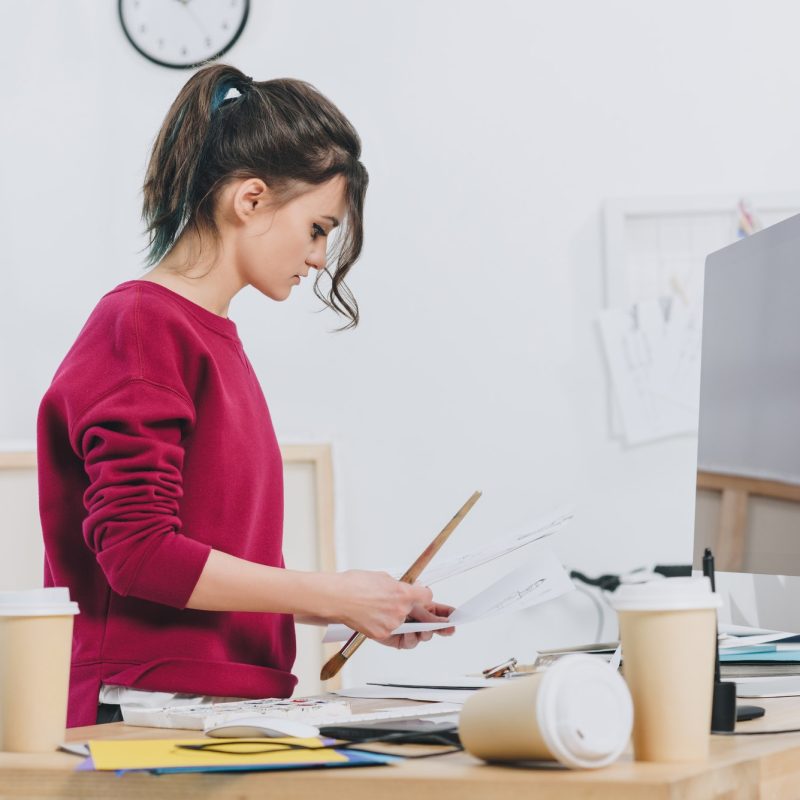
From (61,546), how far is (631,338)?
133cm

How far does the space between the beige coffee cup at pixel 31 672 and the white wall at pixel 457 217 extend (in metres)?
1.35

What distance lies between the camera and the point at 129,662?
1.01 m

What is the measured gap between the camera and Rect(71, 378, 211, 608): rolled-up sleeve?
90 cm

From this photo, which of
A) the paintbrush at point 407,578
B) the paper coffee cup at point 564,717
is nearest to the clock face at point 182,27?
the paintbrush at point 407,578

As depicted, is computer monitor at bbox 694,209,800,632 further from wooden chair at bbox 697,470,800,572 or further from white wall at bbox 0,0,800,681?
white wall at bbox 0,0,800,681

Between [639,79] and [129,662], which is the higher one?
[639,79]

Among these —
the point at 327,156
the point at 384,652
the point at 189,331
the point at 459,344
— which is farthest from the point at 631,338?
the point at 189,331

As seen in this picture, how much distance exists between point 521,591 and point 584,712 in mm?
393

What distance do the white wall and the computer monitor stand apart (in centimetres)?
88

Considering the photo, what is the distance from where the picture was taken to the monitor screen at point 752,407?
1039mm

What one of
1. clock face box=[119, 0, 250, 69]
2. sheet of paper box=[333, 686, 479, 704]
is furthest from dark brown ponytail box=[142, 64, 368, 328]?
clock face box=[119, 0, 250, 69]

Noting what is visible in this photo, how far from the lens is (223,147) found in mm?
1193

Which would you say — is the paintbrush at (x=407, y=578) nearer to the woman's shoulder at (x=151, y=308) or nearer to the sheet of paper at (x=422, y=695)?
the sheet of paper at (x=422, y=695)

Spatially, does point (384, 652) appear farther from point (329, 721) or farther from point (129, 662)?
point (329, 721)
